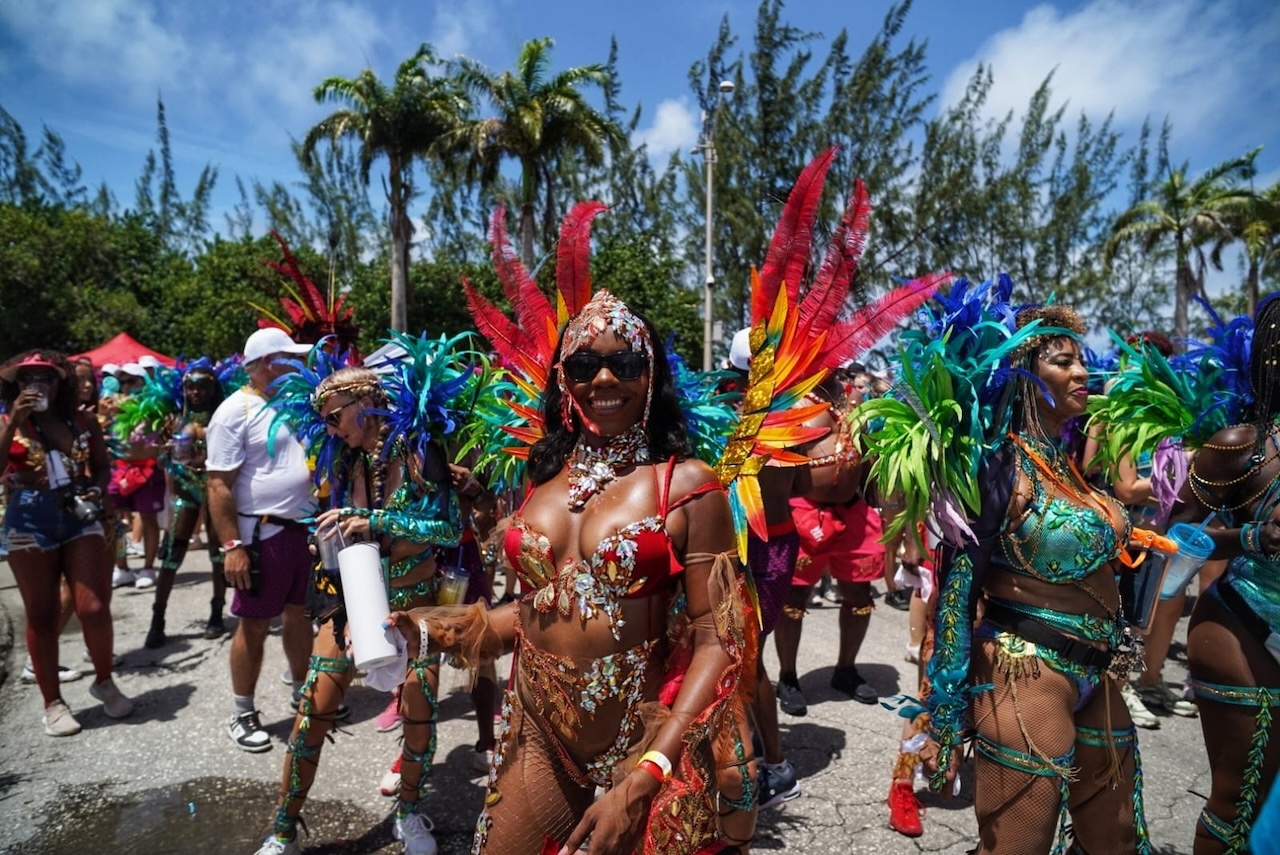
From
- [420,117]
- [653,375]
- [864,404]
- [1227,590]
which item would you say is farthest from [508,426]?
[420,117]

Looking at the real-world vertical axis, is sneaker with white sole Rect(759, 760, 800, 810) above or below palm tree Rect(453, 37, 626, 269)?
below

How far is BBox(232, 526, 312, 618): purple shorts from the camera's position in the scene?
4117 millimetres

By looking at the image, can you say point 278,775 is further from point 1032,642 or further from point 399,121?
point 399,121

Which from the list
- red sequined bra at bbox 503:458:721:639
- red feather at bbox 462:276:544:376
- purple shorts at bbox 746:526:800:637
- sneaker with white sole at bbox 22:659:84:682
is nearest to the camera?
red sequined bra at bbox 503:458:721:639

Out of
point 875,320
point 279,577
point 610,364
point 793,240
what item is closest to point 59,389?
point 279,577

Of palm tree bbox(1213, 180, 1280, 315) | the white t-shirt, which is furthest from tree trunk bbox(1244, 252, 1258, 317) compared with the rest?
the white t-shirt

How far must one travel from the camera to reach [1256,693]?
2498 mm

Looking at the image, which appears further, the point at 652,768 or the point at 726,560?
the point at 726,560

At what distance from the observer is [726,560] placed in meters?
2.02

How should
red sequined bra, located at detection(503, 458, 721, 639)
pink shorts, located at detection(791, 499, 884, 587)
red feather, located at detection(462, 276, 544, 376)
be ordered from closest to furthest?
red sequined bra, located at detection(503, 458, 721, 639), red feather, located at detection(462, 276, 544, 376), pink shorts, located at detection(791, 499, 884, 587)

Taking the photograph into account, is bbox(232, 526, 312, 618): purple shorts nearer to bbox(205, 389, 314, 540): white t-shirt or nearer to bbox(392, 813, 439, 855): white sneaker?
bbox(205, 389, 314, 540): white t-shirt

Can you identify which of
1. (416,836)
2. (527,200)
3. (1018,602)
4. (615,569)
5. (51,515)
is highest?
(527,200)

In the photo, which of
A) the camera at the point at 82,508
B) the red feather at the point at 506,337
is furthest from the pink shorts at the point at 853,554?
the camera at the point at 82,508

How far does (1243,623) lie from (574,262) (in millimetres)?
2576
